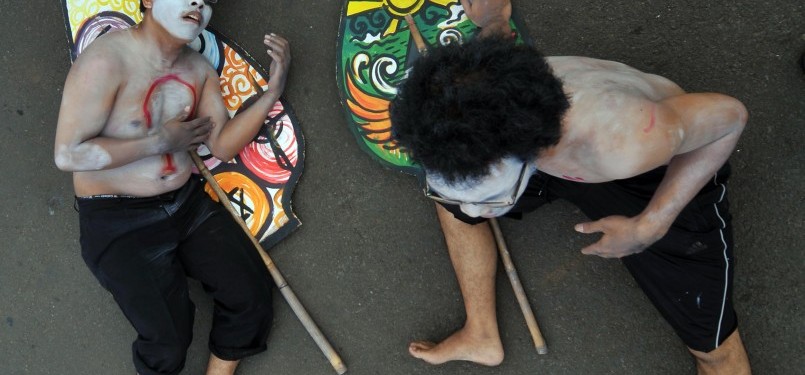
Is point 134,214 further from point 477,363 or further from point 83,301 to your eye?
point 477,363

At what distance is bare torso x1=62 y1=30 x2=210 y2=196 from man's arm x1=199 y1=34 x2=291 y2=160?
7 centimetres

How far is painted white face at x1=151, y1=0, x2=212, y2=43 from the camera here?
299 cm

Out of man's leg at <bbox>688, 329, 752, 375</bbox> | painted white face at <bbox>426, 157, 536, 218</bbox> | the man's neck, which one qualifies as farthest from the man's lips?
man's leg at <bbox>688, 329, 752, 375</bbox>

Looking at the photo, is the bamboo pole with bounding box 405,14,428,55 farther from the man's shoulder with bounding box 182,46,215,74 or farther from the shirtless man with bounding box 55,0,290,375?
the man's shoulder with bounding box 182,46,215,74

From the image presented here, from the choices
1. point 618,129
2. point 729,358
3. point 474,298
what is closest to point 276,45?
point 474,298

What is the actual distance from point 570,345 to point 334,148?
5.77 feet

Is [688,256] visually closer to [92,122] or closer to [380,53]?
[380,53]

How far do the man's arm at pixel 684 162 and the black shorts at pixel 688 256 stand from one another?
0.96 feet

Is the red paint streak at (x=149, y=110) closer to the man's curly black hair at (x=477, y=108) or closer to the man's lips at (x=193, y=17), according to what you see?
the man's lips at (x=193, y=17)

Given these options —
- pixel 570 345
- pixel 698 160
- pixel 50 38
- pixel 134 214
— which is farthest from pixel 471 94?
pixel 50 38

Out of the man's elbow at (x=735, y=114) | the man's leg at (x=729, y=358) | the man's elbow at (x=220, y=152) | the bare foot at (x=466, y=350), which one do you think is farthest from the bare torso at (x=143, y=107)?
the man's leg at (x=729, y=358)

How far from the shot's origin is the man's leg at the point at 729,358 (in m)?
2.87

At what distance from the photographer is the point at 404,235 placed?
3490 millimetres

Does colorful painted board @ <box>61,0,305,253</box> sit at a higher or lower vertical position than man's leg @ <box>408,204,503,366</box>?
higher
